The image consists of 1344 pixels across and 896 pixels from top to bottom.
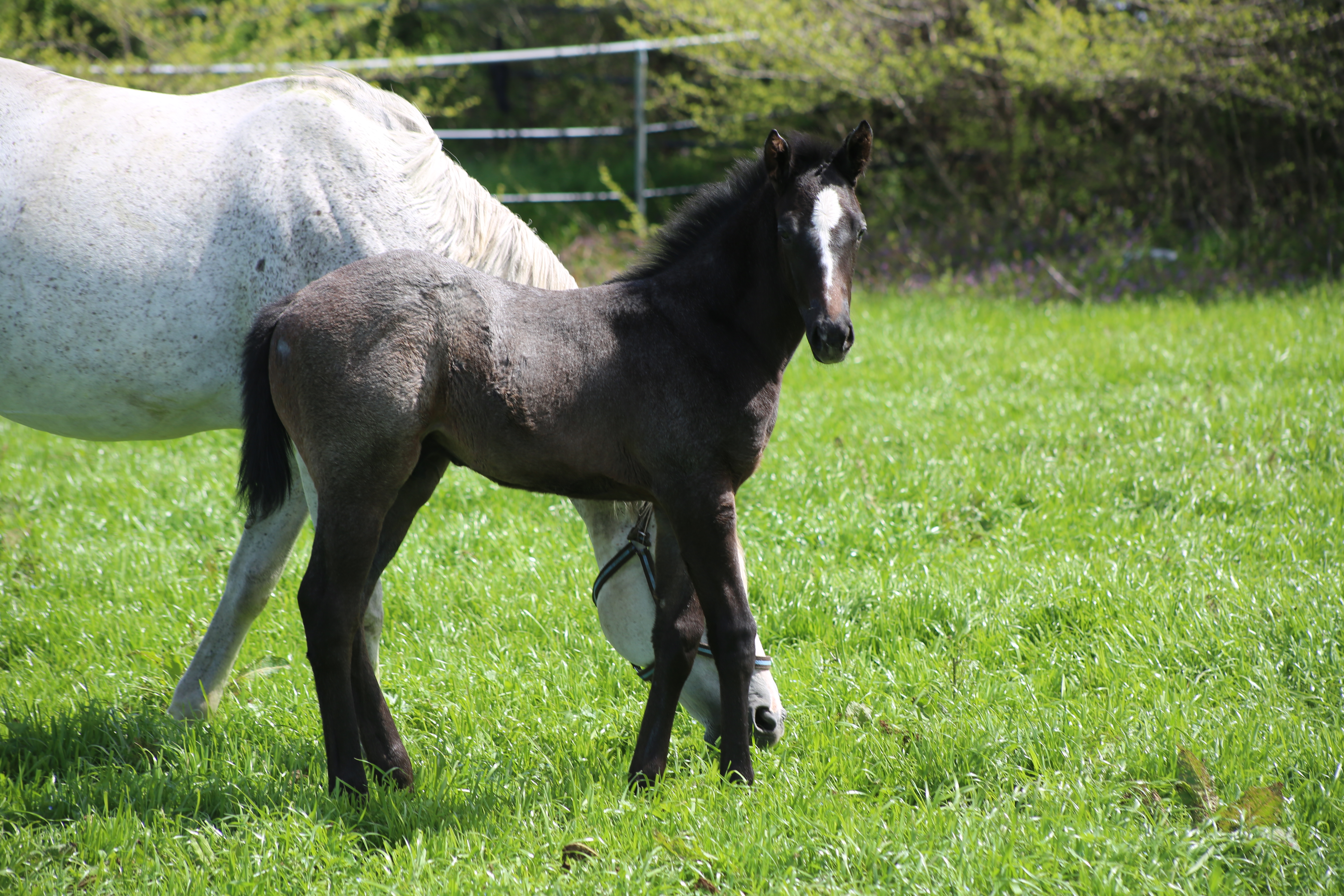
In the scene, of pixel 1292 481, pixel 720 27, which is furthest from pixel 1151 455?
pixel 720 27

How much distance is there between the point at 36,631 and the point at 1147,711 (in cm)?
401

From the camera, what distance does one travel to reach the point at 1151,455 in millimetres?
5461

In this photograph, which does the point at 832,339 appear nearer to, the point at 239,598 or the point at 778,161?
the point at 778,161

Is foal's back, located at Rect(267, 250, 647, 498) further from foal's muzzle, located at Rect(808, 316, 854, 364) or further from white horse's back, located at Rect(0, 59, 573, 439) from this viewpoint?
white horse's back, located at Rect(0, 59, 573, 439)

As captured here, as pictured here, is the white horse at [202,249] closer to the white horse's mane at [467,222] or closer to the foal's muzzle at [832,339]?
the white horse's mane at [467,222]

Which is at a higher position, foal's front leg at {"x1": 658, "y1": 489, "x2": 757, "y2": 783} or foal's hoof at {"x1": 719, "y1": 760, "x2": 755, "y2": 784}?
foal's front leg at {"x1": 658, "y1": 489, "x2": 757, "y2": 783}

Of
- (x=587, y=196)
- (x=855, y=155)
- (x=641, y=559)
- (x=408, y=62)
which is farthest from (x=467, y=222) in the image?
(x=587, y=196)

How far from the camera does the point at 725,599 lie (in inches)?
110

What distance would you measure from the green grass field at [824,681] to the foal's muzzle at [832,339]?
1191mm

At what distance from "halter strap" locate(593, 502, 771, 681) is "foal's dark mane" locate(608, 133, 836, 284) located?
711mm

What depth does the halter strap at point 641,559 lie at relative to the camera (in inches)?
127

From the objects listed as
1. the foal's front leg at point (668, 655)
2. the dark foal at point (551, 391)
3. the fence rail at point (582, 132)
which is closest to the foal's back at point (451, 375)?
the dark foal at point (551, 391)

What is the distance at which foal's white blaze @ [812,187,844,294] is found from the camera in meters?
2.52

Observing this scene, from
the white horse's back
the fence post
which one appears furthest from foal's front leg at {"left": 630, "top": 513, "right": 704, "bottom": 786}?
the fence post
